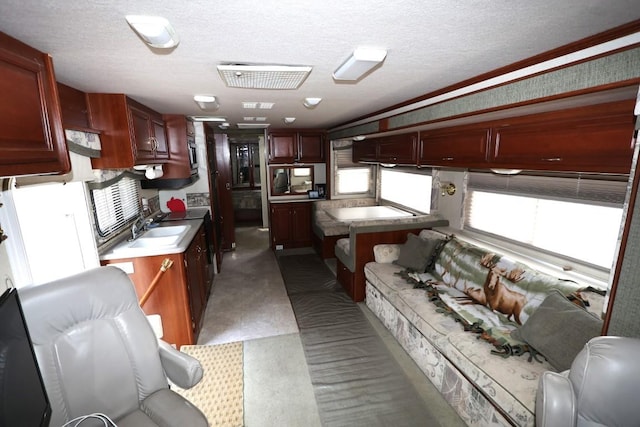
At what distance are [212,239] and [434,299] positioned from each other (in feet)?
10.3

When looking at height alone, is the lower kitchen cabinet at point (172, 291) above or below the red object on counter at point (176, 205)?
below

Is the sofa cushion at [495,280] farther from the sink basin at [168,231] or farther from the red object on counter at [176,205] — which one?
the red object on counter at [176,205]

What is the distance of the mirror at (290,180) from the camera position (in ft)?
17.7

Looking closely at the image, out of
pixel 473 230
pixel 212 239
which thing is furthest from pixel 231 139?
pixel 473 230

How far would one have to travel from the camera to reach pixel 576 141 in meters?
1.46

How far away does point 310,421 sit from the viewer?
192cm

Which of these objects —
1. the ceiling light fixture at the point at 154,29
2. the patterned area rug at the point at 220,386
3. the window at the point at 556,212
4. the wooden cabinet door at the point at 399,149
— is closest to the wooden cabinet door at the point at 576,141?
the window at the point at 556,212

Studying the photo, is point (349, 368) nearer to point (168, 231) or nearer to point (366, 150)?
point (168, 231)

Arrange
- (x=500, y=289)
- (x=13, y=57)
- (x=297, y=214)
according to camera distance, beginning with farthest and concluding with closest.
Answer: (x=297, y=214) < (x=500, y=289) < (x=13, y=57)

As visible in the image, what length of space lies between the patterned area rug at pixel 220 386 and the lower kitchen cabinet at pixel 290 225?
109 inches

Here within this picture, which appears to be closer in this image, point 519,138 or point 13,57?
point 13,57

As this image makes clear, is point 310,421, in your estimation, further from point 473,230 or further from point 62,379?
point 473,230

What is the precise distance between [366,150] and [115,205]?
128 inches

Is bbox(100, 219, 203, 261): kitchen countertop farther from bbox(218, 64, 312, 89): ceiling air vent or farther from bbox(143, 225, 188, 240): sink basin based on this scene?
bbox(218, 64, 312, 89): ceiling air vent
